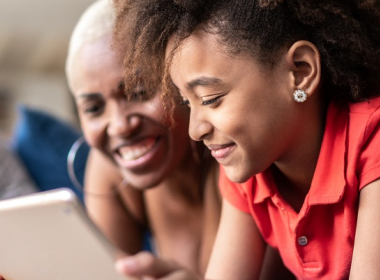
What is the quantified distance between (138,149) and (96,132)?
78 mm

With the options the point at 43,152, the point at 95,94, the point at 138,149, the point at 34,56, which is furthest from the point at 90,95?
the point at 34,56

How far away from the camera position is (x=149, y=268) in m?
0.58

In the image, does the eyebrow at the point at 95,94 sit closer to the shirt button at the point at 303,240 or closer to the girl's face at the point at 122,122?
the girl's face at the point at 122,122

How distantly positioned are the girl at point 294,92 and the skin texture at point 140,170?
16cm

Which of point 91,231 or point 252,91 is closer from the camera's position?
point 91,231

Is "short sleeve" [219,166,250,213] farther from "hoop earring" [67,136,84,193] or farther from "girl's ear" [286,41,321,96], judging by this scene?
"hoop earring" [67,136,84,193]

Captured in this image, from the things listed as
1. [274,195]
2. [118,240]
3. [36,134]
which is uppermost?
[274,195]

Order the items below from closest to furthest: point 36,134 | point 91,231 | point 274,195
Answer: point 91,231
point 274,195
point 36,134

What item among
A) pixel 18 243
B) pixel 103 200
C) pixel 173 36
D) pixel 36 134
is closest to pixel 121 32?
pixel 173 36

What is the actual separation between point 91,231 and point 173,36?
0.85 feet

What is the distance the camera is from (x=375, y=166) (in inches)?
25.9

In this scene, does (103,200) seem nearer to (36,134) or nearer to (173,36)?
(36,134)

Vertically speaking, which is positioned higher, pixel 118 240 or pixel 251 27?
pixel 251 27

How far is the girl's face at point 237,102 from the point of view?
67 cm
